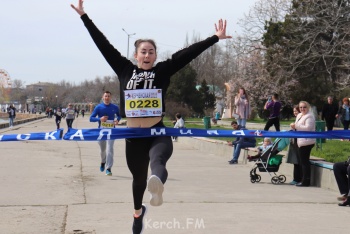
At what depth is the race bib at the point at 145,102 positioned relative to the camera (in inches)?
226

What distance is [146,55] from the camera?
5.77 metres

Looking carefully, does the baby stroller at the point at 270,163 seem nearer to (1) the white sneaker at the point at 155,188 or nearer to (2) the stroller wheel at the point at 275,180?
(2) the stroller wheel at the point at 275,180

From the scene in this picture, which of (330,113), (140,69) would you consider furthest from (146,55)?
(330,113)

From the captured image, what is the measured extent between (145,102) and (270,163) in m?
6.42

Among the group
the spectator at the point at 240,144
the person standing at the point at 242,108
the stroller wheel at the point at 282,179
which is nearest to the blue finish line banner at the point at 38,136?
the stroller wheel at the point at 282,179

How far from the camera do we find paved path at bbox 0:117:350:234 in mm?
6754

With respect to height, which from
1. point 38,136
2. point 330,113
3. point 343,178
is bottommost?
point 343,178

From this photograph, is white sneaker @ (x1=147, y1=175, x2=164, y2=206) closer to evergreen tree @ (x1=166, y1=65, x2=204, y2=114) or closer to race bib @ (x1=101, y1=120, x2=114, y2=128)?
race bib @ (x1=101, y1=120, x2=114, y2=128)

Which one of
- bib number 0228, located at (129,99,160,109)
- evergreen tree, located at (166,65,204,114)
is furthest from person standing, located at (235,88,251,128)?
evergreen tree, located at (166,65,204,114)

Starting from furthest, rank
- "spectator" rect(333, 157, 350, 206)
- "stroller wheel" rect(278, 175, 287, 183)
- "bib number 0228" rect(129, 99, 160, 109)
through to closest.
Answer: "stroller wheel" rect(278, 175, 287, 183) → "spectator" rect(333, 157, 350, 206) → "bib number 0228" rect(129, 99, 160, 109)

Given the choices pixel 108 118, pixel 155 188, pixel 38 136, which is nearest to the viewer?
pixel 155 188

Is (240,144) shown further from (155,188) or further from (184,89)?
(184,89)

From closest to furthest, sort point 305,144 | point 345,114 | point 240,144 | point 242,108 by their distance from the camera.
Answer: point 305,144 → point 240,144 → point 242,108 → point 345,114

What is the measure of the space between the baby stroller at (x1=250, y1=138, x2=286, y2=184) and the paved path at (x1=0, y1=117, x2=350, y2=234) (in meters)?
0.23
